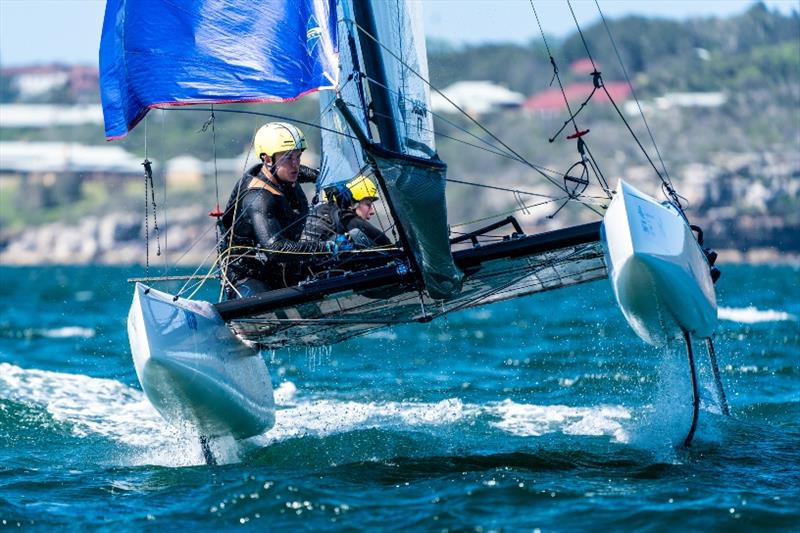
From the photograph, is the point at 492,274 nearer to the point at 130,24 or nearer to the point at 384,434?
the point at 384,434

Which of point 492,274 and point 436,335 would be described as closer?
point 492,274

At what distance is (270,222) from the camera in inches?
276

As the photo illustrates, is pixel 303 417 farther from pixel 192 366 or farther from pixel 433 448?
pixel 192 366

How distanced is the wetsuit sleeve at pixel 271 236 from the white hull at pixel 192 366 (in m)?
0.44

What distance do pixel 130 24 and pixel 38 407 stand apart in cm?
320

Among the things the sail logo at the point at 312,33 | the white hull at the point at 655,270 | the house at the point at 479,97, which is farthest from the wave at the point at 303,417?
the house at the point at 479,97

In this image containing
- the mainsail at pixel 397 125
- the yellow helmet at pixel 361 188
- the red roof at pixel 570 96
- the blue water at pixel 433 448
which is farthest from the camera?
the red roof at pixel 570 96

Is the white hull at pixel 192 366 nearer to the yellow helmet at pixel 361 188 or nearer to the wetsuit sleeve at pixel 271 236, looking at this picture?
the wetsuit sleeve at pixel 271 236

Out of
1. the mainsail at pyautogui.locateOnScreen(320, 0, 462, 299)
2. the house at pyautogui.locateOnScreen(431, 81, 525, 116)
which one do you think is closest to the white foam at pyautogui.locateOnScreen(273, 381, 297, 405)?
the mainsail at pyautogui.locateOnScreen(320, 0, 462, 299)

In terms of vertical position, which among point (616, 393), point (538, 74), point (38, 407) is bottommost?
point (616, 393)

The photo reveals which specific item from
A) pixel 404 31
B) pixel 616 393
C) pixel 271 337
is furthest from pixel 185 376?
pixel 616 393

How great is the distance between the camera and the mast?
7.06 meters

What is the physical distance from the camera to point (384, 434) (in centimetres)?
759

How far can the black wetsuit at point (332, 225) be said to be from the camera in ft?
24.0
